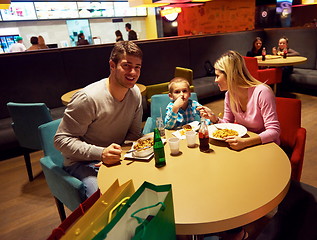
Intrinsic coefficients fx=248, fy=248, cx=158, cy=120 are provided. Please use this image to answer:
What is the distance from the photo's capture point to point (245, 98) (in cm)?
187

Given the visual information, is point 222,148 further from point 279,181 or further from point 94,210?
point 94,210

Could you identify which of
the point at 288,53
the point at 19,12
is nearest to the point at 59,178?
the point at 288,53

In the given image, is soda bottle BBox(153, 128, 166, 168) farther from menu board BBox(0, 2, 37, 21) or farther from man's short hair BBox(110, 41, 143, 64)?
menu board BBox(0, 2, 37, 21)

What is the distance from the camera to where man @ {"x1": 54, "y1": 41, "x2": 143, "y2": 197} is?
160 cm

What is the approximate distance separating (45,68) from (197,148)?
3.65 meters

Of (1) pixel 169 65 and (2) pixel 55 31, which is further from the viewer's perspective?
(2) pixel 55 31

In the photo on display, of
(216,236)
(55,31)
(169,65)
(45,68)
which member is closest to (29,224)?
(216,236)

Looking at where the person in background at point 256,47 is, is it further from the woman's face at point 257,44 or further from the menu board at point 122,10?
the menu board at point 122,10

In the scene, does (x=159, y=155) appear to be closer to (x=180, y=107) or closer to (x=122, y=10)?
(x=180, y=107)

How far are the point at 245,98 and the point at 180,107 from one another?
551mm

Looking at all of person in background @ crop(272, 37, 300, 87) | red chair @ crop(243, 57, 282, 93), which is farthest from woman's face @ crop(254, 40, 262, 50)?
red chair @ crop(243, 57, 282, 93)

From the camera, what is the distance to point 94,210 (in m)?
0.74

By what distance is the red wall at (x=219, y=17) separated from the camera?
8758 mm

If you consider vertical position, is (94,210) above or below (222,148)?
above
